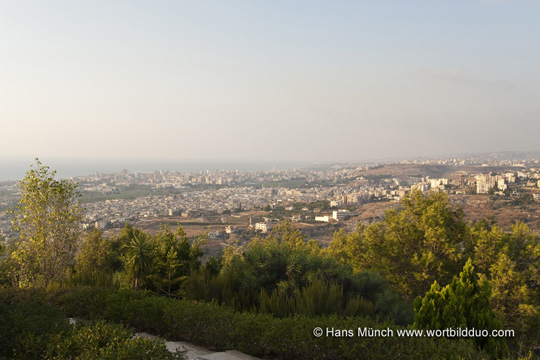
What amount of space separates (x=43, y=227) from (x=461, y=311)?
8123 millimetres

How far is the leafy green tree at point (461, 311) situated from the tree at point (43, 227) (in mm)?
7264

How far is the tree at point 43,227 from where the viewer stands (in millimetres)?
7629

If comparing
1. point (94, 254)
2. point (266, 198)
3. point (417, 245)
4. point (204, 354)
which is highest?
point (204, 354)

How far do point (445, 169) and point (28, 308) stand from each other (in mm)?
122031

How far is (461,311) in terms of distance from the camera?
15.0ft

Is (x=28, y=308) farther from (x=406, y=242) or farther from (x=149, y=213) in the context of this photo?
(x=149, y=213)

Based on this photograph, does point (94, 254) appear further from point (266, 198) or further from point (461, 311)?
point (266, 198)

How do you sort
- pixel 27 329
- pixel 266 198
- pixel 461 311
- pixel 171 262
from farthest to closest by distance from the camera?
pixel 266 198
pixel 171 262
pixel 461 311
pixel 27 329

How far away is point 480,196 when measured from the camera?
4391 centimetres

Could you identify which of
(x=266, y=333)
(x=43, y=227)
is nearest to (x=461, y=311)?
(x=266, y=333)

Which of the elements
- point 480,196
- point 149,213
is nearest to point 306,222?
point 480,196

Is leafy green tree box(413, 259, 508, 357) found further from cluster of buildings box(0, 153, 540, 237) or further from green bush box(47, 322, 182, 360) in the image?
cluster of buildings box(0, 153, 540, 237)

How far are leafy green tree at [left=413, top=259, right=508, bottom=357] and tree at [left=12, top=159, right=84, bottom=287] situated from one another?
23.8 feet

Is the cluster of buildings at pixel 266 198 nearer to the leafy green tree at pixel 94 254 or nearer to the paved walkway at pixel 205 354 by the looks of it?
the leafy green tree at pixel 94 254
